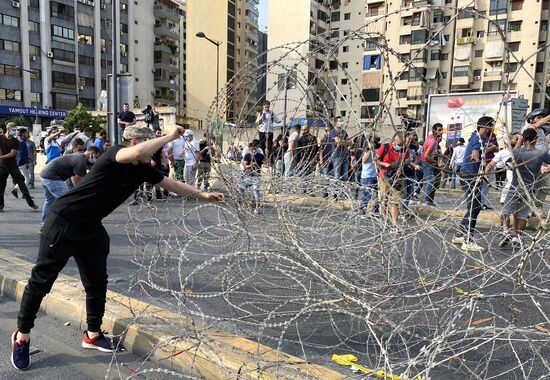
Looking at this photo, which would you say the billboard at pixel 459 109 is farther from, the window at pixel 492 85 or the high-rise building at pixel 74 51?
the window at pixel 492 85

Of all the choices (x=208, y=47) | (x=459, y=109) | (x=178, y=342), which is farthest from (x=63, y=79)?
(x=178, y=342)

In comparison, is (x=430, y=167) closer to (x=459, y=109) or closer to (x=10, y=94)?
(x=459, y=109)

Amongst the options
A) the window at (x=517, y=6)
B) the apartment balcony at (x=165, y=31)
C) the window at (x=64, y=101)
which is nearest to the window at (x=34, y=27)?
the window at (x=64, y=101)

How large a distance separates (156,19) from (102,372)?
67846mm

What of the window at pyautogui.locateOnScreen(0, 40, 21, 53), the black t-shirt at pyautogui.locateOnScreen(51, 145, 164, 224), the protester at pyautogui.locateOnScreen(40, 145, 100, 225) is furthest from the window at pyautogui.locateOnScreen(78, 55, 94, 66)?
the black t-shirt at pyautogui.locateOnScreen(51, 145, 164, 224)

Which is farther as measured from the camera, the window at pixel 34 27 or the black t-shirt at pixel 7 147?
the window at pixel 34 27

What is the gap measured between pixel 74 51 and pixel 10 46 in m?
7.07

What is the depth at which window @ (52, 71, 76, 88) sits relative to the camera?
4903 cm

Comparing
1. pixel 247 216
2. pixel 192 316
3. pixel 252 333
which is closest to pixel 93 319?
pixel 192 316

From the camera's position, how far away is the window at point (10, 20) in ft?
147

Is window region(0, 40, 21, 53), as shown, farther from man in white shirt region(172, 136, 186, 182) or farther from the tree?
man in white shirt region(172, 136, 186, 182)

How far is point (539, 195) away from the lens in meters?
6.40

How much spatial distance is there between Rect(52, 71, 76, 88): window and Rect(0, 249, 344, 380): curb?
5185 cm

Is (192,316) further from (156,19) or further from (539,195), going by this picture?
(156,19)
